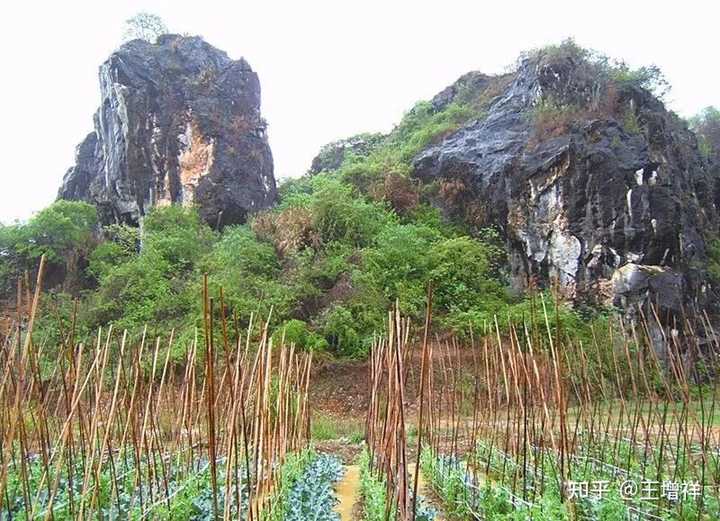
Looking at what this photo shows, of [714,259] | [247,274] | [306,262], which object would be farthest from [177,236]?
[714,259]

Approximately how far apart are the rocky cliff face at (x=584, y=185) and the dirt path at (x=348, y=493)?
7.04 metres

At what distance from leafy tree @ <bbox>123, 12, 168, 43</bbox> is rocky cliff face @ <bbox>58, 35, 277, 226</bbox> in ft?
6.51

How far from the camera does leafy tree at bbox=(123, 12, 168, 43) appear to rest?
77.0 ft

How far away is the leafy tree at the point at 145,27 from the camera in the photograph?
23.5m

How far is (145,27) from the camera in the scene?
2367cm

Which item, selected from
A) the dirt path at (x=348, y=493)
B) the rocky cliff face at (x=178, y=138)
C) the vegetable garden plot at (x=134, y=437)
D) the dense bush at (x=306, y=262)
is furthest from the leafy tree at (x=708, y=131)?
the vegetable garden plot at (x=134, y=437)

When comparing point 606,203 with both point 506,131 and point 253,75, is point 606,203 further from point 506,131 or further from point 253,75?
point 253,75

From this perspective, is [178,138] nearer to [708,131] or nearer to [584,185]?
[584,185]

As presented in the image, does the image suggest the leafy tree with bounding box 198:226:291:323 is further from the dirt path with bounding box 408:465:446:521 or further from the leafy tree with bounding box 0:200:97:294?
the dirt path with bounding box 408:465:446:521

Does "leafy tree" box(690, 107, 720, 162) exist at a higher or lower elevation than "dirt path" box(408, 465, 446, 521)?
higher

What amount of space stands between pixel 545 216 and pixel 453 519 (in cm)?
1215

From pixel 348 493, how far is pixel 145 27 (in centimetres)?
2286

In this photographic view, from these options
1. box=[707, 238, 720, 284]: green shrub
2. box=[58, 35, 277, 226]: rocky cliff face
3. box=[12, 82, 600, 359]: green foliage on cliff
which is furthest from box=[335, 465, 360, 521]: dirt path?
box=[707, 238, 720, 284]: green shrub

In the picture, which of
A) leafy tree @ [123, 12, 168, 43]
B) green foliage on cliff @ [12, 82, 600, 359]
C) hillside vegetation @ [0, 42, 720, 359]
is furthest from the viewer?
leafy tree @ [123, 12, 168, 43]
